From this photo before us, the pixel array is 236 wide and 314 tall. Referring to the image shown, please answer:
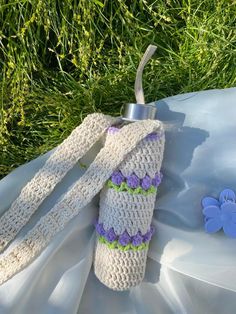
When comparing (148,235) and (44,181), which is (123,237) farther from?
(44,181)

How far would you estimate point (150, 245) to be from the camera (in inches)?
34.8

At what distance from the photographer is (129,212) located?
0.79 metres

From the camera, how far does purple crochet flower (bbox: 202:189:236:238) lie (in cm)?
83

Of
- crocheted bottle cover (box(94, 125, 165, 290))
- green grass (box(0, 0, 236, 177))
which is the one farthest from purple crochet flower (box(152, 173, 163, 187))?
green grass (box(0, 0, 236, 177))

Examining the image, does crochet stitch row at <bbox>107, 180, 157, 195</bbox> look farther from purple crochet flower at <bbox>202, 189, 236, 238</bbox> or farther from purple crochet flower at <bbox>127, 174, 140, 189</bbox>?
purple crochet flower at <bbox>202, 189, 236, 238</bbox>

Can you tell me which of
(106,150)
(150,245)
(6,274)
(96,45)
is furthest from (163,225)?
(96,45)

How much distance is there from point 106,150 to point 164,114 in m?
0.15

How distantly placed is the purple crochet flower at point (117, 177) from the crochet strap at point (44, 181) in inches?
2.9

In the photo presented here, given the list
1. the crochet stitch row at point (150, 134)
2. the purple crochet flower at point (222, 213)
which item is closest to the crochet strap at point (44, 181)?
the crochet stitch row at point (150, 134)

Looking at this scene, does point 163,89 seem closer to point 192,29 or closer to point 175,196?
point 192,29

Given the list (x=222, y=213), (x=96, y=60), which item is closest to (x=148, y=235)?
(x=222, y=213)

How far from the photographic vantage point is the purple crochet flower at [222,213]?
2.72ft

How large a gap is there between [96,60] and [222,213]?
43 cm

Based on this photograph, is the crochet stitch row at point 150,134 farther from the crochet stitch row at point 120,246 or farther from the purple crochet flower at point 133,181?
the crochet stitch row at point 120,246
